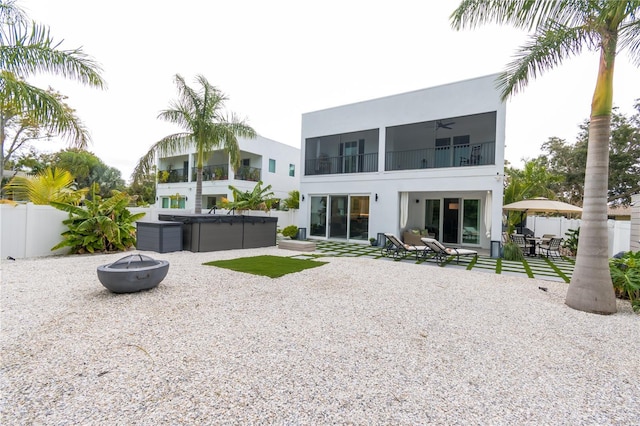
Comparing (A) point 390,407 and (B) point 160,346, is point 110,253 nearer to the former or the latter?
(B) point 160,346

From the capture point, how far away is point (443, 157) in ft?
43.2

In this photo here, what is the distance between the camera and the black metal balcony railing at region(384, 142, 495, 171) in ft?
39.7

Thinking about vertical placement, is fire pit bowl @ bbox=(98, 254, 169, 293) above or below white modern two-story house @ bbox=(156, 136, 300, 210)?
below

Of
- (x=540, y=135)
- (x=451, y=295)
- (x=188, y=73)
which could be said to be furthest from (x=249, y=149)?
(x=540, y=135)

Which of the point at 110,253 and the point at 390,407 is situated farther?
the point at 110,253

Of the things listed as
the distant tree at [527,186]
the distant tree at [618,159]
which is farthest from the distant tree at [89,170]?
the distant tree at [618,159]

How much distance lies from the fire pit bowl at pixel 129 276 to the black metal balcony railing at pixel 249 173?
16.2 metres

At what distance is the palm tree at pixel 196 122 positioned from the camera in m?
12.0

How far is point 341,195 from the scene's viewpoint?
1495 centimetres

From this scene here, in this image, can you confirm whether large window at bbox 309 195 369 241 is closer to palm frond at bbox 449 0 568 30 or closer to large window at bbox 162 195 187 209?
palm frond at bbox 449 0 568 30

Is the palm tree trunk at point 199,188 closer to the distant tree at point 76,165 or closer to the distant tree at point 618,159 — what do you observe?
the distant tree at point 76,165

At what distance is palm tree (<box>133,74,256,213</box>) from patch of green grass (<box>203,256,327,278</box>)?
5.90 m

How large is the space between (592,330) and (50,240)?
1314 centimetres

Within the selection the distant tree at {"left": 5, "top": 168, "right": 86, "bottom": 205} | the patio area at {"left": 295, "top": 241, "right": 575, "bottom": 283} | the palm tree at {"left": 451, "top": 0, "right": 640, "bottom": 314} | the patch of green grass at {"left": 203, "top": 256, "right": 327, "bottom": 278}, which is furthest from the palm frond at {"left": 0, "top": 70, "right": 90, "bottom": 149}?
the palm tree at {"left": 451, "top": 0, "right": 640, "bottom": 314}
